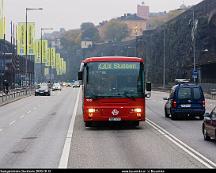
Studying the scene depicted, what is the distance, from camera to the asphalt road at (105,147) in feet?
50.2

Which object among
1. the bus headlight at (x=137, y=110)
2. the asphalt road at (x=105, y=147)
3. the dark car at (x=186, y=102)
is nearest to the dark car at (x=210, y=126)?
the asphalt road at (x=105, y=147)

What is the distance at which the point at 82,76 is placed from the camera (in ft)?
88.9

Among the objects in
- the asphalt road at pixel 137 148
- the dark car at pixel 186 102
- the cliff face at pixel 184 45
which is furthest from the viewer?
the cliff face at pixel 184 45

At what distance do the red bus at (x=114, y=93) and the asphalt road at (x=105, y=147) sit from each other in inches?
26.6

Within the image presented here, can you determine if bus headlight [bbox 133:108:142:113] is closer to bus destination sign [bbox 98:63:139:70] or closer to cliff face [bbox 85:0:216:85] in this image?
bus destination sign [bbox 98:63:139:70]

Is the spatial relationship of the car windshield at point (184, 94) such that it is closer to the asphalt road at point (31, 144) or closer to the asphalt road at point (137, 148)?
the asphalt road at point (137, 148)

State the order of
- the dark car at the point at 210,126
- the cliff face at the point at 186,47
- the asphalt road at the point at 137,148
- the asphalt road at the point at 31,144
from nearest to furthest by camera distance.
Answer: the asphalt road at the point at 137,148 < the asphalt road at the point at 31,144 < the dark car at the point at 210,126 < the cliff face at the point at 186,47

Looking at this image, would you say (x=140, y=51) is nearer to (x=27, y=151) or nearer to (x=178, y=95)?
(x=178, y=95)

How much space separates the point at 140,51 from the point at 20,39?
9582 cm

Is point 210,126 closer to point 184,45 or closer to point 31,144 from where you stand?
point 31,144

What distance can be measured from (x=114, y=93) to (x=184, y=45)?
90085 millimetres

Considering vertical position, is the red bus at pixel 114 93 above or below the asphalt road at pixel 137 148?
above

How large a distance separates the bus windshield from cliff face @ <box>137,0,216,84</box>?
53.4m

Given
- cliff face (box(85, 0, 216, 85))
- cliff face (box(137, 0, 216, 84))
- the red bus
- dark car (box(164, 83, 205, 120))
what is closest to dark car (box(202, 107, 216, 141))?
the red bus
